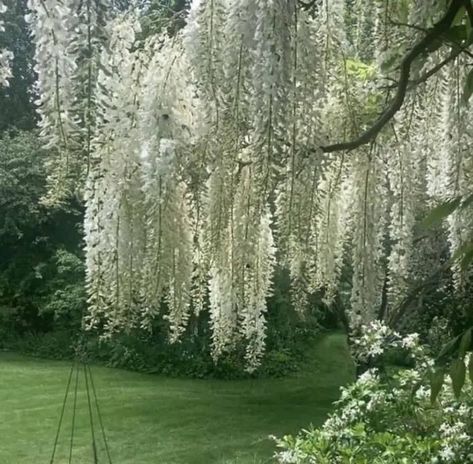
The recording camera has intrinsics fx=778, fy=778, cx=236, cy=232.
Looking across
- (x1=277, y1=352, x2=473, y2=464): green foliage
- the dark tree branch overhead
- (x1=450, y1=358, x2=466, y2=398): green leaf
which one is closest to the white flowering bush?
(x1=277, y1=352, x2=473, y2=464): green foliage

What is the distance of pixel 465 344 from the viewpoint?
896mm

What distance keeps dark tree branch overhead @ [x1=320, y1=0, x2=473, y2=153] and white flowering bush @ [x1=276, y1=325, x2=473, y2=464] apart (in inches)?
Answer: 25.2

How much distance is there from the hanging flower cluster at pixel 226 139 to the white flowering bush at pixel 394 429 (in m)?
0.39

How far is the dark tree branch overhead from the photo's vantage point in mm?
1395

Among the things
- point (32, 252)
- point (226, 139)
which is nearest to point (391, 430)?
point (226, 139)

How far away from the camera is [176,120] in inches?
74.5

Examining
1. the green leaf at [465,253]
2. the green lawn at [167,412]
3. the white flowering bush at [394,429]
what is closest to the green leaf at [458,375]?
the green leaf at [465,253]

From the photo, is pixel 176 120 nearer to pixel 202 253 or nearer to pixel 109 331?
pixel 202 253

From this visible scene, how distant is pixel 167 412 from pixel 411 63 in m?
6.16

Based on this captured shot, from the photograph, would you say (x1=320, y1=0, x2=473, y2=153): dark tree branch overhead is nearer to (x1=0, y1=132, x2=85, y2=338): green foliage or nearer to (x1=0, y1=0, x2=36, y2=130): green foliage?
(x1=0, y1=132, x2=85, y2=338): green foliage

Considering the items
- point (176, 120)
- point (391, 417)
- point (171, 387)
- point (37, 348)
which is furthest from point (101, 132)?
point (37, 348)

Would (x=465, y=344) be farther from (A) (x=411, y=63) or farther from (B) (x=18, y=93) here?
(B) (x=18, y=93)

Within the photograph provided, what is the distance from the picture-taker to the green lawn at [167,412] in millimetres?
6238

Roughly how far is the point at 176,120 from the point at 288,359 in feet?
25.5
